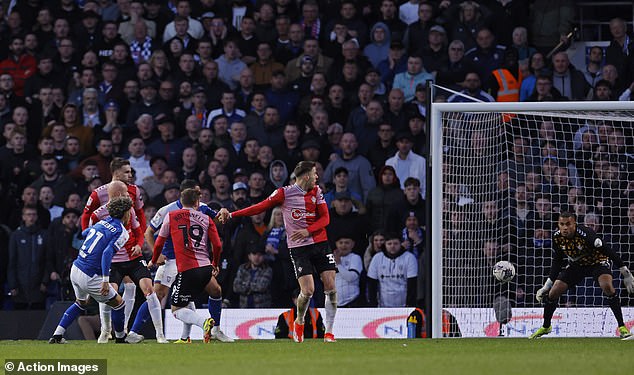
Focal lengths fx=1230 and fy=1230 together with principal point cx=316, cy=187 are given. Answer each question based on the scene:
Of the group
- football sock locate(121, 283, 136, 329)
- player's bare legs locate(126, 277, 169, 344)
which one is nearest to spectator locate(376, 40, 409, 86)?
football sock locate(121, 283, 136, 329)

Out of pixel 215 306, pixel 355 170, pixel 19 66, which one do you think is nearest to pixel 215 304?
pixel 215 306

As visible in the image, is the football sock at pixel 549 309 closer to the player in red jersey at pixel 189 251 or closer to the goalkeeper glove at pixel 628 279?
the goalkeeper glove at pixel 628 279

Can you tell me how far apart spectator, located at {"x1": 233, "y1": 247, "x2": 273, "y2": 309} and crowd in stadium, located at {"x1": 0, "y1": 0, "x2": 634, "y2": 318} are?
0.02 meters

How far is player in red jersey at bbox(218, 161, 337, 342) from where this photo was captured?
46.1ft

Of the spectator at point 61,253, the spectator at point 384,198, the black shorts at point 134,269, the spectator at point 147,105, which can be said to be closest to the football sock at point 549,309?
the spectator at point 384,198

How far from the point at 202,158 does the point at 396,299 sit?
4.09 m

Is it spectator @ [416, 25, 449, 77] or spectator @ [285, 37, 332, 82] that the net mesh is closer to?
spectator @ [416, 25, 449, 77]

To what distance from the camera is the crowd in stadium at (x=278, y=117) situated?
690 inches

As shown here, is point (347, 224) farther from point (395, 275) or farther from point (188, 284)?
point (188, 284)

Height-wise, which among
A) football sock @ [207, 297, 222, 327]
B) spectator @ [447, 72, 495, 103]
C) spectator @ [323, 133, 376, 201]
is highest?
spectator @ [447, 72, 495, 103]

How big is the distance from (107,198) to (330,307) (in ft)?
10.1

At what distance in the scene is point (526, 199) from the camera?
17219 mm

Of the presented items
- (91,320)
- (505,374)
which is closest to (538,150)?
(91,320)

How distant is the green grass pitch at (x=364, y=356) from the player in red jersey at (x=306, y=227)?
0.61m
